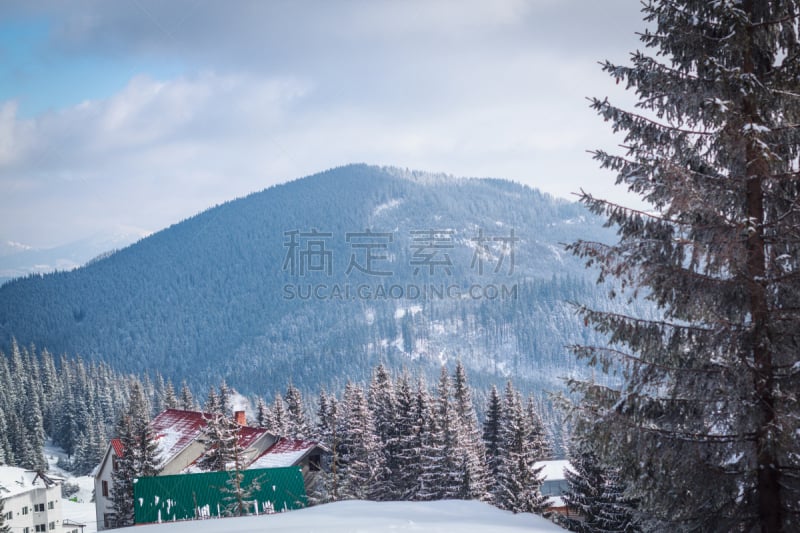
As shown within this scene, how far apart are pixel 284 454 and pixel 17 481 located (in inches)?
1233

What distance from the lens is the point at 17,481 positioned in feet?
166

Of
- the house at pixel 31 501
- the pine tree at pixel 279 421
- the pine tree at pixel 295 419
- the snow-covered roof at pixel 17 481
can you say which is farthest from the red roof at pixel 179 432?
the house at pixel 31 501

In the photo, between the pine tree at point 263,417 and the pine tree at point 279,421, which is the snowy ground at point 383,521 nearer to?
the pine tree at point 279,421

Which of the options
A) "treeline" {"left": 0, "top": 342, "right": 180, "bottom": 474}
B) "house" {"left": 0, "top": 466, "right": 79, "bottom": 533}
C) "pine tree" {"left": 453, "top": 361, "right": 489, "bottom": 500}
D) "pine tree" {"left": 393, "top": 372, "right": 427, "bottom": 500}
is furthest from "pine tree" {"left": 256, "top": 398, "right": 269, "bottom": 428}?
→ "treeline" {"left": 0, "top": 342, "right": 180, "bottom": 474}

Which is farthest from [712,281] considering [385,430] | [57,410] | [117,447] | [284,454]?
[57,410]

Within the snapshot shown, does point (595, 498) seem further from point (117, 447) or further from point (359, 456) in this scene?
point (117, 447)

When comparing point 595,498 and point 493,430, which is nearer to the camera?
point 595,498

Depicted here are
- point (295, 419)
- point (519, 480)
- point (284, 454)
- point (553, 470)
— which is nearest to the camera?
point (519, 480)

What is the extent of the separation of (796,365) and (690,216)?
223 centimetres

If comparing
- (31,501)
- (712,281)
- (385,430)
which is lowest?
(31,501)

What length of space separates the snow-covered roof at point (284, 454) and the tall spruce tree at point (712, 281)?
91.3 feet

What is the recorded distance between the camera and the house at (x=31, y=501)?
1933 inches

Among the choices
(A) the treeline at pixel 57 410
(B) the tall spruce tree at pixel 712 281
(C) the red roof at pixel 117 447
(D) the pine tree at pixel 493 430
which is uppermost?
(B) the tall spruce tree at pixel 712 281

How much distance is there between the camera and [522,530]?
11398mm
